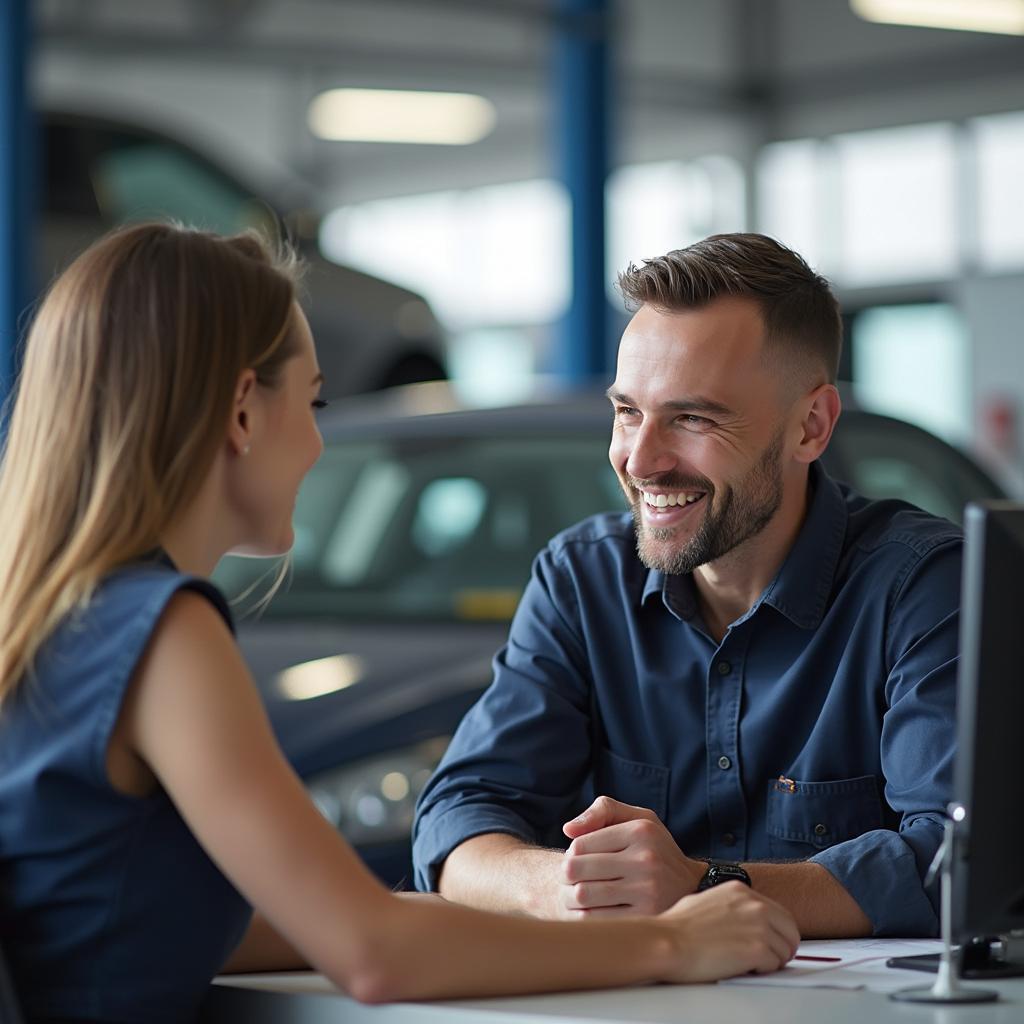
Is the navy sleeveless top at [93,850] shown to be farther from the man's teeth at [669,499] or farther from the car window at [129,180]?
the car window at [129,180]

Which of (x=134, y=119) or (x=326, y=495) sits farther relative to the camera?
(x=134, y=119)

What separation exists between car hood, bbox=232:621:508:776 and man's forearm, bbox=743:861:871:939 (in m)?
1.50

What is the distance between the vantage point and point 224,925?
172 centimetres

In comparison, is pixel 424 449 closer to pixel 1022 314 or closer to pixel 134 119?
pixel 134 119

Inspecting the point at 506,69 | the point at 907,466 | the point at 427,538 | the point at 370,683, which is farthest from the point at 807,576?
the point at 506,69

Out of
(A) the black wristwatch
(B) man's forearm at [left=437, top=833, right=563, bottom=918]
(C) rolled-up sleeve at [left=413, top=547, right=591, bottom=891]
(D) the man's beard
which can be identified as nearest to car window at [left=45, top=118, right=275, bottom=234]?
(C) rolled-up sleeve at [left=413, top=547, right=591, bottom=891]

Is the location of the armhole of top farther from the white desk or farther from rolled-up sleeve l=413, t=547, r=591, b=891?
rolled-up sleeve l=413, t=547, r=591, b=891

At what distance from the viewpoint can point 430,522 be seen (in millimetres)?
4375

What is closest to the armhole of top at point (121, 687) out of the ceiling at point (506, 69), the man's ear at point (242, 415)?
the man's ear at point (242, 415)

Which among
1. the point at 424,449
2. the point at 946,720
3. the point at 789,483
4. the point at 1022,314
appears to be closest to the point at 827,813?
the point at 946,720

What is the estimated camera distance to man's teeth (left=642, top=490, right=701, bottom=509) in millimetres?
2412

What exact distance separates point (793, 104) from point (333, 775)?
40.7 ft

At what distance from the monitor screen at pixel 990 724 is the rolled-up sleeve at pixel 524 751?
88 centimetres

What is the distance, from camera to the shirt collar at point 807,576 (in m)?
2.42
